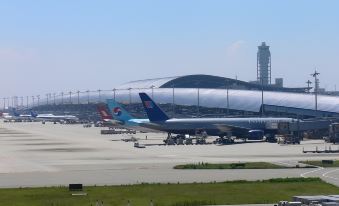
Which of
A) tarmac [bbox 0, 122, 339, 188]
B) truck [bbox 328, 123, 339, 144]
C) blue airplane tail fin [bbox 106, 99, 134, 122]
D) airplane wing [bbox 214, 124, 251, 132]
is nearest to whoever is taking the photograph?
tarmac [bbox 0, 122, 339, 188]

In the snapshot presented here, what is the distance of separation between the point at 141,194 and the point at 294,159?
1363 inches

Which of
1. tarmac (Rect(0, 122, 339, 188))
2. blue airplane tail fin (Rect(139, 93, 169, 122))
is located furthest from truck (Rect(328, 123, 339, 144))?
blue airplane tail fin (Rect(139, 93, 169, 122))

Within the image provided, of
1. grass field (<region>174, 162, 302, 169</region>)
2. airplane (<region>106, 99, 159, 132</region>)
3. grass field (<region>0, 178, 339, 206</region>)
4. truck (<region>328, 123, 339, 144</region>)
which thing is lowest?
grass field (<region>0, 178, 339, 206</region>)

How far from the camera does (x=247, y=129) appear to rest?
4798 inches

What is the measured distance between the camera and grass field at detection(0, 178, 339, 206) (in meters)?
46.3

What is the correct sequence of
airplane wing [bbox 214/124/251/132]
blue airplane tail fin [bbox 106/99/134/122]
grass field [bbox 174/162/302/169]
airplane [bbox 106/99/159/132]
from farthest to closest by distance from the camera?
blue airplane tail fin [bbox 106/99/134/122], airplane [bbox 106/99/159/132], airplane wing [bbox 214/124/251/132], grass field [bbox 174/162/302/169]

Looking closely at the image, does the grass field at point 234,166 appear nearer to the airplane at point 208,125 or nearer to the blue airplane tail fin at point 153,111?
the airplane at point 208,125

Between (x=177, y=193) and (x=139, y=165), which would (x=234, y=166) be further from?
(x=177, y=193)

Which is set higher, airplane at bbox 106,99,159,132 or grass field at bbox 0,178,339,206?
airplane at bbox 106,99,159,132

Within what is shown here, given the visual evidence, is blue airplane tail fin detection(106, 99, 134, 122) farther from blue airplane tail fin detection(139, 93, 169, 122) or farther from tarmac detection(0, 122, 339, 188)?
tarmac detection(0, 122, 339, 188)

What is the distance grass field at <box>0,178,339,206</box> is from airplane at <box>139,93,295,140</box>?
210 ft

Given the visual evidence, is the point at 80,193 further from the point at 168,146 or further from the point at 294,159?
the point at 168,146

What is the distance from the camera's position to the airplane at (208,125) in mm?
120688

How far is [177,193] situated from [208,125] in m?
71.7
